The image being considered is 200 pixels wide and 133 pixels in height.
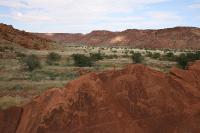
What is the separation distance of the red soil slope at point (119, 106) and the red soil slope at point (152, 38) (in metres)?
106

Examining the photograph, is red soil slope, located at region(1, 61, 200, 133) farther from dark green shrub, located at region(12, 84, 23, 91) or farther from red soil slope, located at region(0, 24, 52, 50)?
red soil slope, located at region(0, 24, 52, 50)

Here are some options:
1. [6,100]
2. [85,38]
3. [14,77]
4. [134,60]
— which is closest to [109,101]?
[6,100]

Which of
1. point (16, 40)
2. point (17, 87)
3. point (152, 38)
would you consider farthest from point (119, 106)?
point (152, 38)

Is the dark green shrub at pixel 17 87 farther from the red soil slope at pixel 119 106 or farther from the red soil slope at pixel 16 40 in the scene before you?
the red soil slope at pixel 16 40

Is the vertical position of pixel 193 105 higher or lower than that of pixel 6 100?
higher

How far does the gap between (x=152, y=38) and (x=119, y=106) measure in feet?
401

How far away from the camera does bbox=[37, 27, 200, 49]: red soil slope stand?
4737 inches

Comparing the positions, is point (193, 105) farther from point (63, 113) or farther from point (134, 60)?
point (134, 60)

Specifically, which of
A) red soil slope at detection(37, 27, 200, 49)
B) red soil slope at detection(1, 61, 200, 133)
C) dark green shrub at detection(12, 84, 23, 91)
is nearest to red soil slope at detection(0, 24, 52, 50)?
dark green shrub at detection(12, 84, 23, 91)

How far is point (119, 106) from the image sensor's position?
949cm

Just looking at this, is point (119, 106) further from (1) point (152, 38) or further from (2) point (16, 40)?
(1) point (152, 38)

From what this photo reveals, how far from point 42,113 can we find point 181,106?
3.40 m

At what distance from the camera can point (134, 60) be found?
1634 inches

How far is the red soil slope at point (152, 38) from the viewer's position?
395ft
